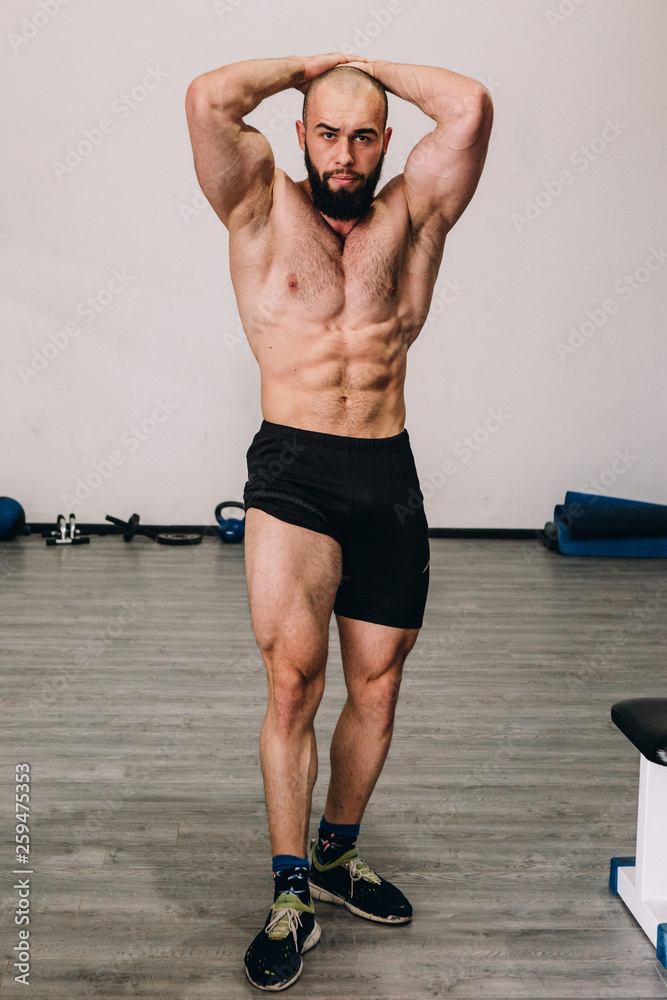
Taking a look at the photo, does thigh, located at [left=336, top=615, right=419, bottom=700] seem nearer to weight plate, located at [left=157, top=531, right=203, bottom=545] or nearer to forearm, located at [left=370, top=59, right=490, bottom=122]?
forearm, located at [left=370, top=59, right=490, bottom=122]

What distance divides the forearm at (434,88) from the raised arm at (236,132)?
10 cm

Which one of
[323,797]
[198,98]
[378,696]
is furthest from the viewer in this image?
[323,797]

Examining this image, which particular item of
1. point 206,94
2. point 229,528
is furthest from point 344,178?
point 229,528

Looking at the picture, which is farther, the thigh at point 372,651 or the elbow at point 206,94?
the thigh at point 372,651

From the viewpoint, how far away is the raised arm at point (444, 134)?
1.60 m

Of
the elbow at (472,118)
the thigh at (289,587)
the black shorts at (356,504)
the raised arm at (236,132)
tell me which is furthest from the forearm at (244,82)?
the thigh at (289,587)

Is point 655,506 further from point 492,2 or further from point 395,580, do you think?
point 395,580

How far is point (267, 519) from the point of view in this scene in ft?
5.29

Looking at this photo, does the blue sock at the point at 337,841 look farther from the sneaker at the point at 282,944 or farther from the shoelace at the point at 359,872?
the sneaker at the point at 282,944

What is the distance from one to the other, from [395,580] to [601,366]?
396 cm

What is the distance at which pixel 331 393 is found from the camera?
165 cm

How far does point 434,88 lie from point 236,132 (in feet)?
1.21

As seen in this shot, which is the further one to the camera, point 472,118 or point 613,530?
point 613,530

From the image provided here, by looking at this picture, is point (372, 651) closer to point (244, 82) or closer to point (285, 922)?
point (285, 922)
